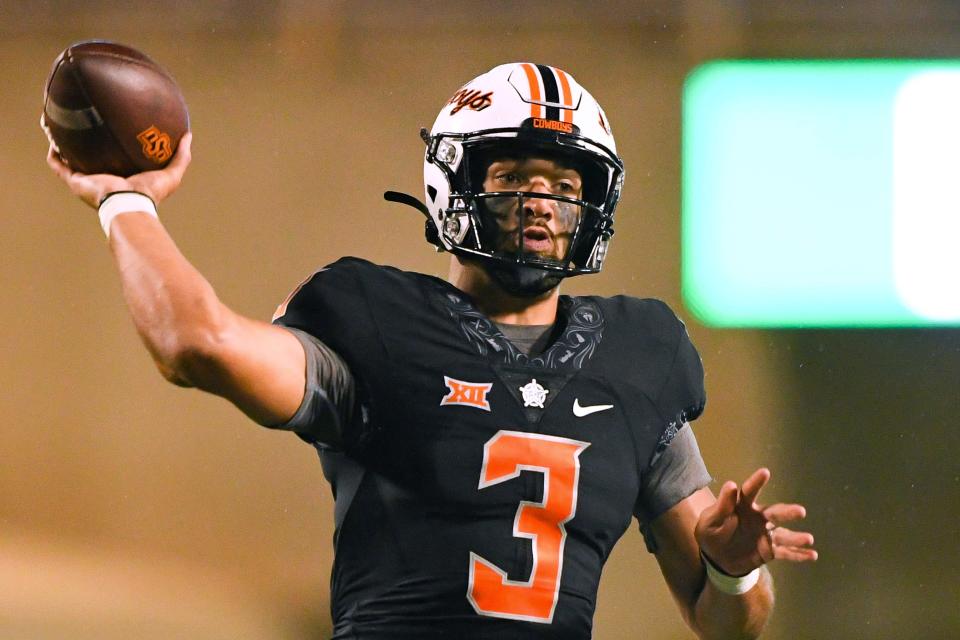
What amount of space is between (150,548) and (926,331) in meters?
2.01

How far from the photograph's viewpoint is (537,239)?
61.4 inches

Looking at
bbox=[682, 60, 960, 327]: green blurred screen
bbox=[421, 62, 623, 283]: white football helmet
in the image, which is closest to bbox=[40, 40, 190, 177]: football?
bbox=[421, 62, 623, 283]: white football helmet

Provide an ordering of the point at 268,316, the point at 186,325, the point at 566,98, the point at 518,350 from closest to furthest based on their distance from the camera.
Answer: the point at 186,325, the point at 518,350, the point at 566,98, the point at 268,316

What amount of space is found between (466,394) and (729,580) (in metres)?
0.43

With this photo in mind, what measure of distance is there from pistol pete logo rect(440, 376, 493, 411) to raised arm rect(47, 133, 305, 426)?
0.20 meters

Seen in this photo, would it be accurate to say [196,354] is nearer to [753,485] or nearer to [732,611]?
[753,485]

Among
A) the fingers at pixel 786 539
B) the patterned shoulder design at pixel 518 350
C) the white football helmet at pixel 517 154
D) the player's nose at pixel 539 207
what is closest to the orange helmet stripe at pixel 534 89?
the white football helmet at pixel 517 154

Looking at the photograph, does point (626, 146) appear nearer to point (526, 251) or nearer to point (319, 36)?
point (319, 36)

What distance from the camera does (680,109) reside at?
319cm

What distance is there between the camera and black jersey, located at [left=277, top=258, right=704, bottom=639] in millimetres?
1376

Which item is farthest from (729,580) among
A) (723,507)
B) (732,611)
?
(723,507)

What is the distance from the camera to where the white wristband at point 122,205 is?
1247 millimetres

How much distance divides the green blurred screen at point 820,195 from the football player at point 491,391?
60.6 inches

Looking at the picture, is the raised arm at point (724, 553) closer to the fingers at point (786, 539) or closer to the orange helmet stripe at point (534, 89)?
the fingers at point (786, 539)
